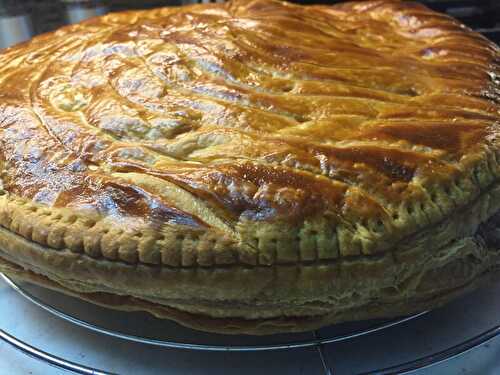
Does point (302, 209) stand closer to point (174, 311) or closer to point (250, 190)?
point (250, 190)

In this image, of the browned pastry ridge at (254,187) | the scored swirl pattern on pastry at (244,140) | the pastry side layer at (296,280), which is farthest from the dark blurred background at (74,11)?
the pastry side layer at (296,280)

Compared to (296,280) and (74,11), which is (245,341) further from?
(74,11)

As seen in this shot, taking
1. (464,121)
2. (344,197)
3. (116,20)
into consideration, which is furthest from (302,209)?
(116,20)

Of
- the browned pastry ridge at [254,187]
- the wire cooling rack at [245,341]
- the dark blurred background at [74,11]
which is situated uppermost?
the browned pastry ridge at [254,187]

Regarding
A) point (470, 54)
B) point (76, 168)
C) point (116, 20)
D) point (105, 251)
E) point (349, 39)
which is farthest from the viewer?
point (116, 20)

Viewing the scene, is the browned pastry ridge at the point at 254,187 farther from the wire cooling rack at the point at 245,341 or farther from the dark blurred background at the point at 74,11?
the dark blurred background at the point at 74,11

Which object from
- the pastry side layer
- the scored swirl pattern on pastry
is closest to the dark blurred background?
the scored swirl pattern on pastry

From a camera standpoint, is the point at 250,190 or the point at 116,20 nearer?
the point at 250,190

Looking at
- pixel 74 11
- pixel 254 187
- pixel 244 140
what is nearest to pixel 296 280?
pixel 254 187
